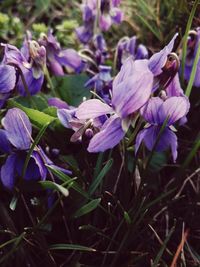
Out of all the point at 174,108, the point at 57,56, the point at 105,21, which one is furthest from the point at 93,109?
the point at 105,21

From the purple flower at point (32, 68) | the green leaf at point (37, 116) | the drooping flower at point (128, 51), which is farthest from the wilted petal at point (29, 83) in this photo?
the drooping flower at point (128, 51)

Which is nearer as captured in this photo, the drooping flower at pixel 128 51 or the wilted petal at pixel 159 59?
the wilted petal at pixel 159 59

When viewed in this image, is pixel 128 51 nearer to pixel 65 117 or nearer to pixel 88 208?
pixel 65 117

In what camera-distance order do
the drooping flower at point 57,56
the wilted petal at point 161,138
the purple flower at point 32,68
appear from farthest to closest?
the drooping flower at point 57,56
the purple flower at point 32,68
the wilted petal at point 161,138

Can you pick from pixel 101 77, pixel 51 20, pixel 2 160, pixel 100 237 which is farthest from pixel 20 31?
pixel 100 237

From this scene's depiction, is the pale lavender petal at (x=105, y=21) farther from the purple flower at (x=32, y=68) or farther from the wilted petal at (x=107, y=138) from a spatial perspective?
the wilted petal at (x=107, y=138)

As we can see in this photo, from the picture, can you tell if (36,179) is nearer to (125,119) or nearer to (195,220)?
(125,119)
